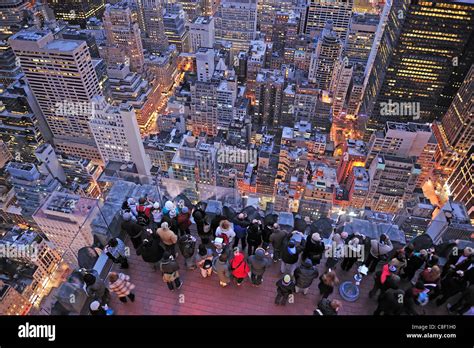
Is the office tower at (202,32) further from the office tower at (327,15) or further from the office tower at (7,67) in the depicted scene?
the office tower at (7,67)

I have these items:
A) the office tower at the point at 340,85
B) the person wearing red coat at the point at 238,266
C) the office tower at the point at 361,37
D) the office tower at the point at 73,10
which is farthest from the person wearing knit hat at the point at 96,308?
the office tower at the point at 73,10

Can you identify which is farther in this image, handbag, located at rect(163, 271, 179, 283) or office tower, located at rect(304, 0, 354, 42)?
office tower, located at rect(304, 0, 354, 42)

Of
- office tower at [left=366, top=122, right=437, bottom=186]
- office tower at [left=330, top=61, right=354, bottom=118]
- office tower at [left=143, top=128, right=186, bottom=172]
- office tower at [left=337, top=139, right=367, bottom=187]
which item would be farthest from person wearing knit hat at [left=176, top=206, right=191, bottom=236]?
office tower at [left=330, top=61, right=354, bottom=118]

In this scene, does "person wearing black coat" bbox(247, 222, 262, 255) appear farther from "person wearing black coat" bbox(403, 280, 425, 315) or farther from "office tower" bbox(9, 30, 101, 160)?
"office tower" bbox(9, 30, 101, 160)
